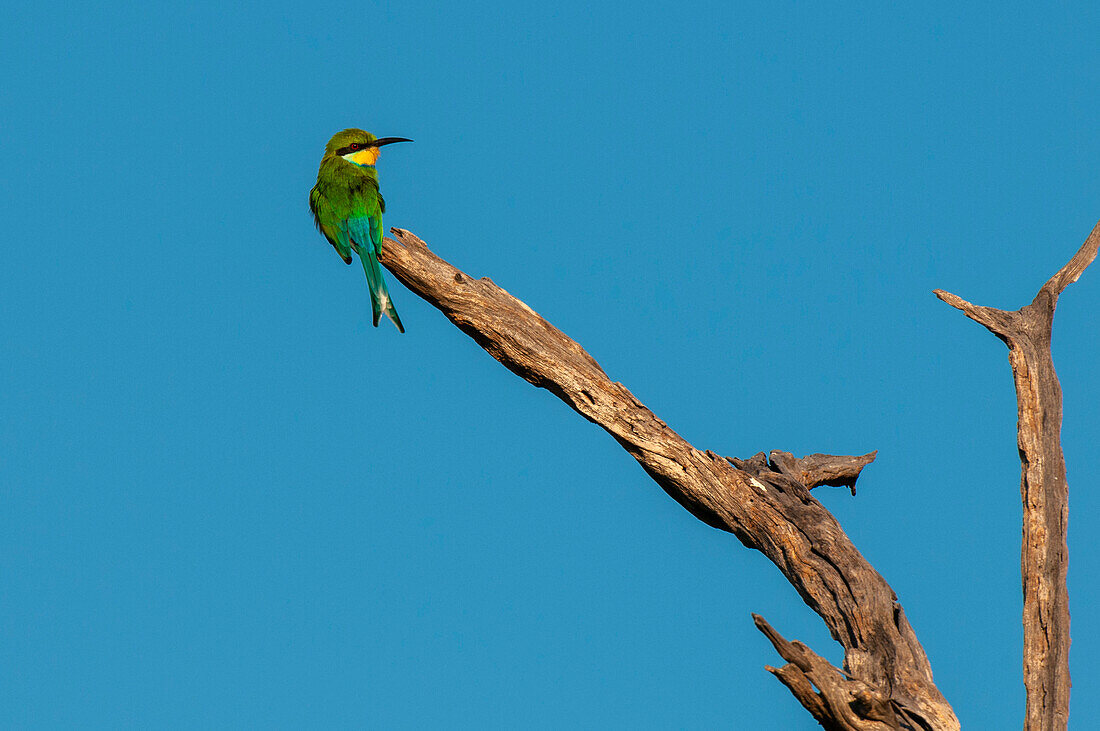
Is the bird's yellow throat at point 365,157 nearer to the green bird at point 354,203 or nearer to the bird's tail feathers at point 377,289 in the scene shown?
the green bird at point 354,203

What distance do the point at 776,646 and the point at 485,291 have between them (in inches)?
118

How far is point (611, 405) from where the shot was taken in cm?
657

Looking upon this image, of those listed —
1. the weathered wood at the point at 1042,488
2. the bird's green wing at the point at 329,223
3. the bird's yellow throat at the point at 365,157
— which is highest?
the bird's yellow throat at the point at 365,157

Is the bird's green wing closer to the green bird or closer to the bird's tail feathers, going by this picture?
the green bird

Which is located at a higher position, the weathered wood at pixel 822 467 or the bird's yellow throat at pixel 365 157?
the bird's yellow throat at pixel 365 157

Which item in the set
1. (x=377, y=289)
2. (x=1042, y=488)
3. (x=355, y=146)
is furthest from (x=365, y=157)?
(x=1042, y=488)

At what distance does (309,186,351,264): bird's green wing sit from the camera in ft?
27.2

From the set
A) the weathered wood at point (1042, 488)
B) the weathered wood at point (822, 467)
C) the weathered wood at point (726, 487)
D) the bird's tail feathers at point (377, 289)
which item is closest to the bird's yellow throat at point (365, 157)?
the bird's tail feathers at point (377, 289)

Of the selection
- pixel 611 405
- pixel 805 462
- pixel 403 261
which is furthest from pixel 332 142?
pixel 805 462

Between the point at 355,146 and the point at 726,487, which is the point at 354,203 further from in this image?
the point at 726,487

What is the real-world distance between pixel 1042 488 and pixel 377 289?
4.75 meters

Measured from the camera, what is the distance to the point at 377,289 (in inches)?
310

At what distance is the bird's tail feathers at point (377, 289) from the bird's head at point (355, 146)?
5.19 ft

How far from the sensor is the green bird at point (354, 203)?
310 inches
